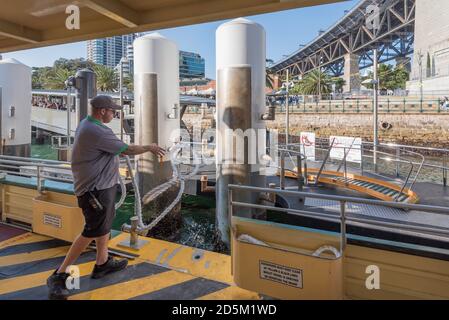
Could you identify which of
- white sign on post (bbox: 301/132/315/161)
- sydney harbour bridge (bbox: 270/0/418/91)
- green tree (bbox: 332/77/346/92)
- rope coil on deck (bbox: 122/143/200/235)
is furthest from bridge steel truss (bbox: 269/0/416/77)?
rope coil on deck (bbox: 122/143/200/235)

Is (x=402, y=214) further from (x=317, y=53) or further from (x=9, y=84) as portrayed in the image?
(x=317, y=53)

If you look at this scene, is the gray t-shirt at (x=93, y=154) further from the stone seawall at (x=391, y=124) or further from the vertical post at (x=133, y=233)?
the stone seawall at (x=391, y=124)

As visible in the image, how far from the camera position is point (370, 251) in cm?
284

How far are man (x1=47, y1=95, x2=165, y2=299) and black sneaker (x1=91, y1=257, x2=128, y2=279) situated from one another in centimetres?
31

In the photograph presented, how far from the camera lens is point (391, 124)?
31.5 metres

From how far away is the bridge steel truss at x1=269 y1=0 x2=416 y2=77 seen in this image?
196ft

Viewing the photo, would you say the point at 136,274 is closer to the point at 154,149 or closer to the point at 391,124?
the point at 154,149

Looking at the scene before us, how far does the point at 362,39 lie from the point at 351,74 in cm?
970

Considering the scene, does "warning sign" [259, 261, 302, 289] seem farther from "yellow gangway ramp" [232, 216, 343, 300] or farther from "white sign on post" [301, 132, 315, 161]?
"white sign on post" [301, 132, 315, 161]

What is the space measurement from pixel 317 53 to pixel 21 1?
304ft

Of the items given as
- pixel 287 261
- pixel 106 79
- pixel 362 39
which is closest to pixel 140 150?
pixel 287 261

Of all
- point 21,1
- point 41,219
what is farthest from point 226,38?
point 41,219

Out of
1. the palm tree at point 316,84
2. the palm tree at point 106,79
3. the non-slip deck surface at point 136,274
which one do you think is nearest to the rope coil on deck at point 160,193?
the non-slip deck surface at point 136,274
